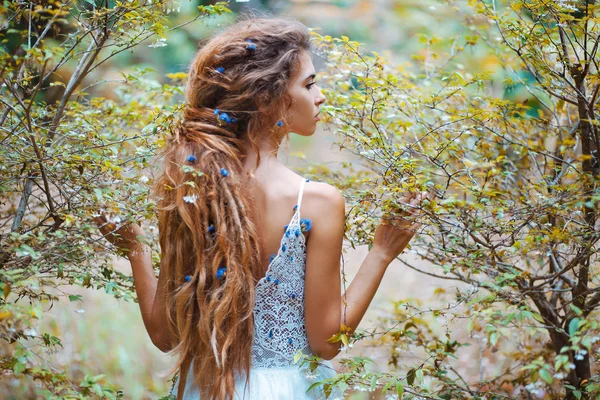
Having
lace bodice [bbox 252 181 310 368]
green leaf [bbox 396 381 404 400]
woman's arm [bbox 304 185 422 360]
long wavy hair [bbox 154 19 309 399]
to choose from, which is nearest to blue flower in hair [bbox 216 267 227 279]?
long wavy hair [bbox 154 19 309 399]

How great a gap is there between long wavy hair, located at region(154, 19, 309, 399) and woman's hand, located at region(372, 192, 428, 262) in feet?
1.10

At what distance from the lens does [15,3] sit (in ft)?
5.32

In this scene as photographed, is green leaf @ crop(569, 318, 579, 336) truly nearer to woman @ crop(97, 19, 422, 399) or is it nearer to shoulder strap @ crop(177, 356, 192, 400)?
woman @ crop(97, 19, 422, 399)

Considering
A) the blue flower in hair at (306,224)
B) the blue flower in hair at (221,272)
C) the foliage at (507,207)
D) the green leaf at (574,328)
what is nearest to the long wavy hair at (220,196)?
the blue flower in hair at (221,272)

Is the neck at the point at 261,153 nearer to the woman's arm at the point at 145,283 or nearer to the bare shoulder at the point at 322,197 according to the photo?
the bare shoulder at the point at 322,197

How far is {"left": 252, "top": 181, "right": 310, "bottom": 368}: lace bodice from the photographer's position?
160 cm

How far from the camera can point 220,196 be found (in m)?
1.56

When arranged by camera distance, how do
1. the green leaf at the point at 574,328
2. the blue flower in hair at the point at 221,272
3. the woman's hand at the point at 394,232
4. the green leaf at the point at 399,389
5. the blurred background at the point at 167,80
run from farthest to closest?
the blurred background at the point at 167,80, the woman's hand at the point at 394,232, the blue flower in hair at the point at 221,272, the green leaf at the point at 399,389, the green leaf at the point at 574,328

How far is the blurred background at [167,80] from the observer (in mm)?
3283

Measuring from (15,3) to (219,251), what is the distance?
85cm

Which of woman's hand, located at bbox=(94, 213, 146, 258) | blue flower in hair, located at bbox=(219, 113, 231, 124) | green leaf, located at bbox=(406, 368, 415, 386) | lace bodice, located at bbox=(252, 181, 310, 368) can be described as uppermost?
blue flower in hair, located at bbox=(219, 113, 231, 124)

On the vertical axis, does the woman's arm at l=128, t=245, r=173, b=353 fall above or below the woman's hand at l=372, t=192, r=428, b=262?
below

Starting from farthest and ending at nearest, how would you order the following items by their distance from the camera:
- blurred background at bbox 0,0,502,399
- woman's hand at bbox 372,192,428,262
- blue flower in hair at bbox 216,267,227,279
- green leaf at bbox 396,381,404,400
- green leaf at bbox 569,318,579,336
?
blurred background at bbox 0,0,502,399, woman's hand at bbox 372,192,428,262, blue flower in hair at bbox 216,267,227,279, green leaf at bbox 396,381,404,400, green leaf at bbox 569,318,579,336

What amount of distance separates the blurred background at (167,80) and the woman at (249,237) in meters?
0.19
